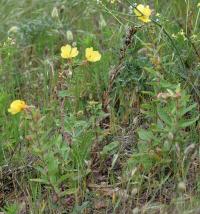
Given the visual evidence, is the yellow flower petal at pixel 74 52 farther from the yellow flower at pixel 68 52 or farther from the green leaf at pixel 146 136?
the green leaf at pixel 146 136

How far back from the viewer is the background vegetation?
220cm

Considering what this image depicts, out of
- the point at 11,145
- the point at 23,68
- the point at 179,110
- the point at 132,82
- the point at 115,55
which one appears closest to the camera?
the point at 179,110

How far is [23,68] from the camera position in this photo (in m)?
3.45

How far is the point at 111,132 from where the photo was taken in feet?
8.50

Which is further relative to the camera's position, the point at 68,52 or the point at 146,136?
the point at 68,52

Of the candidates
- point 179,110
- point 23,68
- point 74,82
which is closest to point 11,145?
point 74,82

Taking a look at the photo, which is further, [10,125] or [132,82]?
[132,82]

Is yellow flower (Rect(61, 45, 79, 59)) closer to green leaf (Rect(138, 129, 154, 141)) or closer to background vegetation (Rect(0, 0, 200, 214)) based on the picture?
background vegetation (Rect(0, 0, 200, 214))

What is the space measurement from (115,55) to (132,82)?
27cm

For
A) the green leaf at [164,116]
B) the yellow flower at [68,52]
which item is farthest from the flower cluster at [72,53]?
the green leaf at [164,116]

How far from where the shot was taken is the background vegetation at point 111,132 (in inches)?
86.6

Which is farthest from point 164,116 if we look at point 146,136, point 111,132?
point 111,132

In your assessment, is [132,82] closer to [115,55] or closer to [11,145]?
[115,55]

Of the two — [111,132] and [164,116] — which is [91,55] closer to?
[111,132]
